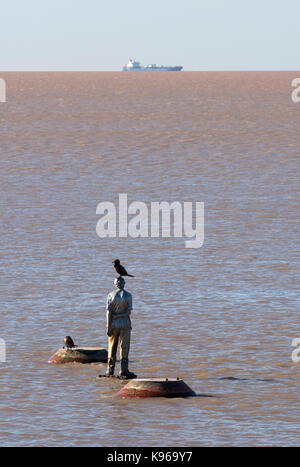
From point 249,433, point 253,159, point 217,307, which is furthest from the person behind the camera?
point 253,159

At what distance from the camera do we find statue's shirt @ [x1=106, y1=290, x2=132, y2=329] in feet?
75.8

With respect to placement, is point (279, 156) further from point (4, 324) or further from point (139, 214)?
point (4, 324)

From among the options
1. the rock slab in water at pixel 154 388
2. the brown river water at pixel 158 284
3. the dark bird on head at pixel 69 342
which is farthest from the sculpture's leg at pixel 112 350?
the dark bird on head at pixel 69 342

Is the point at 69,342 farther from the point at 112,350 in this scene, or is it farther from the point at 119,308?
the point at 119,308

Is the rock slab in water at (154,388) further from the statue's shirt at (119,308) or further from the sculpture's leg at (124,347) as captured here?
the statue's shirt at (119,308)

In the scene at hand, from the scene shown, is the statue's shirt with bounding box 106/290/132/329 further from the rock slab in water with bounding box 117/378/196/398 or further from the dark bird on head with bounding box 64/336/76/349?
the dark bird on head with bounding box 64/336/76/349

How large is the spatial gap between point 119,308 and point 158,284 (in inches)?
462

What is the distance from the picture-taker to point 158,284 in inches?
1372

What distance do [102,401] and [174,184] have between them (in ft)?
127

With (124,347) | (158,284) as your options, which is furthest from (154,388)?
(158,284)

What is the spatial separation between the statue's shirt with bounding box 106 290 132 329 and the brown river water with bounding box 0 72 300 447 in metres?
0.98

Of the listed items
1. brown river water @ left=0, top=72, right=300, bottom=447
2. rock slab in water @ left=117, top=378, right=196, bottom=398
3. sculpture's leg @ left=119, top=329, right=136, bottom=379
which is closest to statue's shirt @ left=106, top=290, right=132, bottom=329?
sculpture's leg @ left=119, top=329, right=136, bottom=379

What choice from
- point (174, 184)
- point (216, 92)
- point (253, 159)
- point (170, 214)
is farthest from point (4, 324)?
point (216, 92)

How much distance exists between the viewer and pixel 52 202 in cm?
5450
